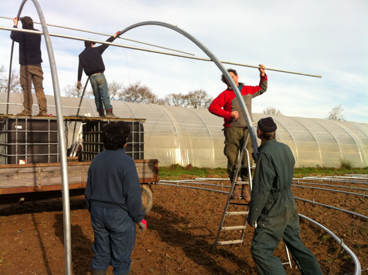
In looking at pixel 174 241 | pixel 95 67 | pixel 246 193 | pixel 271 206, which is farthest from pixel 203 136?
pixel 271 206

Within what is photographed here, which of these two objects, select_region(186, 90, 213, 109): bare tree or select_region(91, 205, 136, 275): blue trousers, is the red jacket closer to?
select_region(91, 205, 136, 275): blue trousers

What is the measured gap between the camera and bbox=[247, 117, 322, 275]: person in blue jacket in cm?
298

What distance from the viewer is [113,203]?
2.92 meters

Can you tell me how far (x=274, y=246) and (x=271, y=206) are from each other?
0.39 m

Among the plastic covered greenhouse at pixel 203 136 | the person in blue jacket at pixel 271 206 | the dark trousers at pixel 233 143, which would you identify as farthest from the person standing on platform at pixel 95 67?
the plastic covered greenhouse at pixel 203 136

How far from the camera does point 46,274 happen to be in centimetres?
388

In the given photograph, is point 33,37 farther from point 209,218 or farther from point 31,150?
point 209,218

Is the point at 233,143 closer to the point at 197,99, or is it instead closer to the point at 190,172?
the point at 190,172

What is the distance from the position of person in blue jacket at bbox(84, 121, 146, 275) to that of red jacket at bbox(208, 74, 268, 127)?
7.59 feet

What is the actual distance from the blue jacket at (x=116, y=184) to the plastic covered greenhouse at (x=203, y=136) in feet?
37.5

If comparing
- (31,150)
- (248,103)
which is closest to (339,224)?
(248,103)

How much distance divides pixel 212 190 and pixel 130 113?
7.73 metres

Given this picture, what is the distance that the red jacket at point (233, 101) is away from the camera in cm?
505

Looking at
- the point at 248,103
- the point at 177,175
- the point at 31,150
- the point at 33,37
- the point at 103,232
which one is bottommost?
the point at 177,175
